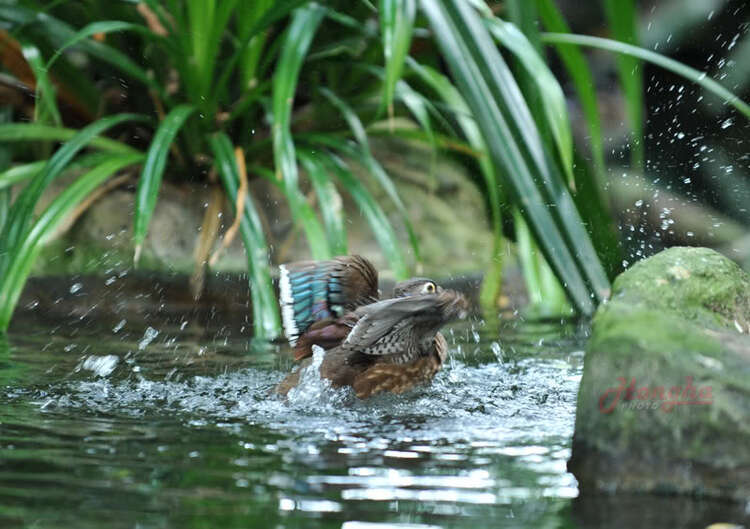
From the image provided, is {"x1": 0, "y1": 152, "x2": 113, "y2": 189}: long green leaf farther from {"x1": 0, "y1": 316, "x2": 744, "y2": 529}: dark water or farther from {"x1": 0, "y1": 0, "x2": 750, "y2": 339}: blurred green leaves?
{"x1": 0, "y1": 316, "x2": 744, "y2": 529}: dark water

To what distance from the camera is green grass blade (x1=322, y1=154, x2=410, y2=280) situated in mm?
4430

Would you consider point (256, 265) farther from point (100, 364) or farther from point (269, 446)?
point (269, 446)

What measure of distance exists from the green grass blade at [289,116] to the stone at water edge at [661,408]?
2.18 meters

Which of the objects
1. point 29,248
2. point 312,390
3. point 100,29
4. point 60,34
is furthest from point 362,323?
point 60,34

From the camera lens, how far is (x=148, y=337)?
4156 millimetres

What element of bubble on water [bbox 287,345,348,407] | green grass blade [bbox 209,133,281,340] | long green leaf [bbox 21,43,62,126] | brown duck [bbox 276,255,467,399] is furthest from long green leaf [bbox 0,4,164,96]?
bubble on water [bbox 287,345,348,407]

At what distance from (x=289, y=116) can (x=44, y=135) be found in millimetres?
1316

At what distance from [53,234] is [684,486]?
12.4 feet

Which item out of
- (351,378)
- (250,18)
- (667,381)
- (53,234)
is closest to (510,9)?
(667,381)

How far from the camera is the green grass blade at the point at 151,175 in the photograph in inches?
155

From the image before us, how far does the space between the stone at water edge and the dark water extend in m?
0.08

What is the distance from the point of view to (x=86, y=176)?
449cm

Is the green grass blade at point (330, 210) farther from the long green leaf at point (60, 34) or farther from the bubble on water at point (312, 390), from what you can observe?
the bubble on water at point (312, 390)

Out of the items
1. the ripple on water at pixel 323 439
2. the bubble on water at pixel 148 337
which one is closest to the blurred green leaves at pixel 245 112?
the bubble on water at pixel 148 337
